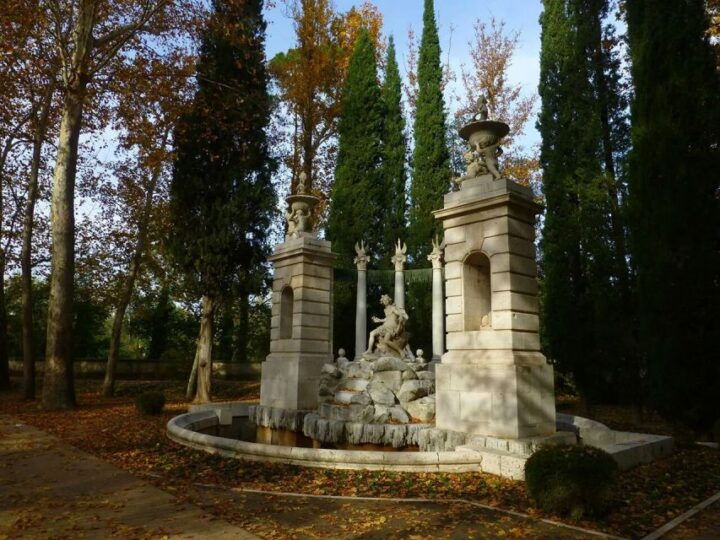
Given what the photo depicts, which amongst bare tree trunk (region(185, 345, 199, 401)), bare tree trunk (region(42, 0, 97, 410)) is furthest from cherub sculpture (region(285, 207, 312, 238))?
bare tree trunk (region(185, 345, 199, 401))

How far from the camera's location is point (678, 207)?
37.6ft

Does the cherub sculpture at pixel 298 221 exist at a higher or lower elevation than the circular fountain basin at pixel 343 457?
higher

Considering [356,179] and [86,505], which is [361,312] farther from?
[86,505]

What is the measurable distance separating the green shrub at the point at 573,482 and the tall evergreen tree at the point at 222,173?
15192mm

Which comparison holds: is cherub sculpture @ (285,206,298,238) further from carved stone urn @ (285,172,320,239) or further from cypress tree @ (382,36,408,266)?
cypress tree @ (382,36,408,266)

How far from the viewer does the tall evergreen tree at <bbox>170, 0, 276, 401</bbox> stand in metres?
19.7

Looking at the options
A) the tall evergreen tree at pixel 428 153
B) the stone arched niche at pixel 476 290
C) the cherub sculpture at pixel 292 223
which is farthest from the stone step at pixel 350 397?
the tall evergreen tree at pixel 428 153

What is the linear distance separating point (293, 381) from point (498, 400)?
6.47m

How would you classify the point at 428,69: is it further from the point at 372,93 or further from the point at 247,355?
the point at 247,355

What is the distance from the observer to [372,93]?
87.6ft

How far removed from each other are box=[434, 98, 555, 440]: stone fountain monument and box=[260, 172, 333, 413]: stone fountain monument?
16.3ft

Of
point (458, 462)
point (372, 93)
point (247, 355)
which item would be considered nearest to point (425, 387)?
point (458, 462)

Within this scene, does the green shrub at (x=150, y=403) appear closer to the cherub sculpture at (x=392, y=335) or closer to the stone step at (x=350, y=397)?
the stone step at (x=350, y=397)

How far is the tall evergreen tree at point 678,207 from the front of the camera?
11.1 meters
